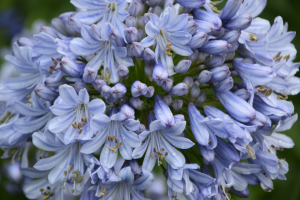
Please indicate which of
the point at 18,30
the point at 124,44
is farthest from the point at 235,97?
the point at 18,30

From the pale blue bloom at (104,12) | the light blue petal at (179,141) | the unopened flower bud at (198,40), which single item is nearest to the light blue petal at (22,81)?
the pale blue bloom at (104,12)

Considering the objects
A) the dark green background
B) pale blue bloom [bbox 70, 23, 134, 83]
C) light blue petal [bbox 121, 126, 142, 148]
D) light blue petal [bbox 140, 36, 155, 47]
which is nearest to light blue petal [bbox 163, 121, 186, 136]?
light blue petal [bbox 121, 126, 142, 148]

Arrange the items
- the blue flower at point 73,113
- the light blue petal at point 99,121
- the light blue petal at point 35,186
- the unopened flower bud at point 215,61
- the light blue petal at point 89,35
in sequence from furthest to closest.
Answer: the light blue petal at point 35,186
the unopened flower bud at point 215,61
the light blue petal at point 89,35
the blue flower at point 73,113
the light blue petal at point 99,121

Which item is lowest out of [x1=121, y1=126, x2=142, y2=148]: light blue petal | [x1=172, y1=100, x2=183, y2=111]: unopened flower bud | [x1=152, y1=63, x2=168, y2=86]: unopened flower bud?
[x1=121, y1=126, x2=142, y2=148]: light blue petal

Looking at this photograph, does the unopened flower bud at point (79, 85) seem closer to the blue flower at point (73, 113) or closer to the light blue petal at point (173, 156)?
the blue flower at point (73, 113)

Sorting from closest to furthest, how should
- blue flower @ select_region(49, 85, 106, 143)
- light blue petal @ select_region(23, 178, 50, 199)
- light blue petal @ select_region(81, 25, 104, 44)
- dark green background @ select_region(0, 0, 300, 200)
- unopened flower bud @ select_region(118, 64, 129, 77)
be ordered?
1. blue flower @ select_region(49, 85, 106, 143)
2. light blue petal @ select_region(81, 25, 104, 44)
3. unopened flower bud @ select_region(118, 64, 129, 77)
4. light blue petal @ select_region(23, 178, 50, 199)
5. dark green background @ select_region(0, 0, 300, 200)

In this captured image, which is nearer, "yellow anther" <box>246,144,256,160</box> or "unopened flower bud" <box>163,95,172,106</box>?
"yellow anther" <box>246,144,256,160</box>

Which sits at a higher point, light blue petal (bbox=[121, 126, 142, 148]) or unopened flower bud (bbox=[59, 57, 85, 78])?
unopened flower bud (bbox=[59, 57, 85, 78])

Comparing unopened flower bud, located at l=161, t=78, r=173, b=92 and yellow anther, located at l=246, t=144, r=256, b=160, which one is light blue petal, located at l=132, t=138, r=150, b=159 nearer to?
unopened flower bud, located at l=161, t=78, r=173, b=92

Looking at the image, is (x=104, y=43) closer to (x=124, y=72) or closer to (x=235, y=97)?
(x=124, y=72)
